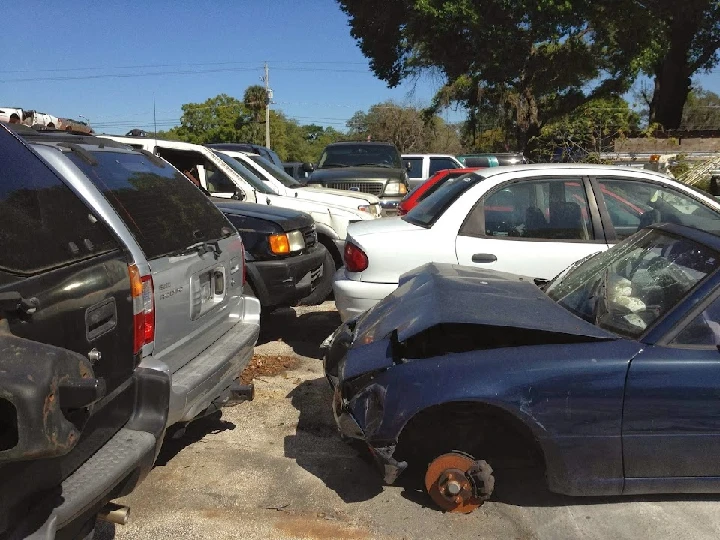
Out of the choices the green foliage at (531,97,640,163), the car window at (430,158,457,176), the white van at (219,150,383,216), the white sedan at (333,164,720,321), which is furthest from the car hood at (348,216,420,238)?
the green foliage at (531,97,640,163)

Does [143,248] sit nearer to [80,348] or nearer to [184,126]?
[80,348]

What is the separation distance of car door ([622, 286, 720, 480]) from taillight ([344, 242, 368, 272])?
266 centimetres

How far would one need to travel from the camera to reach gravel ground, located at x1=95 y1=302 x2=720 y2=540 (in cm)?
344

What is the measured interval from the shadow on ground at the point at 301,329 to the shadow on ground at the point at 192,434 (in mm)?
1595

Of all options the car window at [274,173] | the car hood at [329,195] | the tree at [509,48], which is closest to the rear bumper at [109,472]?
the car hood at [329,195]

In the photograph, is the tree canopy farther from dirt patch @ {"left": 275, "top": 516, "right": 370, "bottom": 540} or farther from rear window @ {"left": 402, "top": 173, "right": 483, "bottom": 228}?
dirt patch @ {"left": 275, "top": 516, "right": 370, "bottom": 540}

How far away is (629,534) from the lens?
3.41 metres

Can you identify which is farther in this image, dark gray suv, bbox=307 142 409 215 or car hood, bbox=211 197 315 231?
dark gray suv, bbox=307 142 409 215

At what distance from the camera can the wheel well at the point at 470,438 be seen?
140 inches

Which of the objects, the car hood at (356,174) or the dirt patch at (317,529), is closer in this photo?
the dirt patch at (317,529)

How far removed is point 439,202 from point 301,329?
88.3 inches

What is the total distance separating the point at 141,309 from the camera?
10.2ft

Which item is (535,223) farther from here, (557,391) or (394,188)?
(394,188)

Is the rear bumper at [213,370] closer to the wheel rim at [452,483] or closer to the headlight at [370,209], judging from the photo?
the wheel rim at [452,483]
